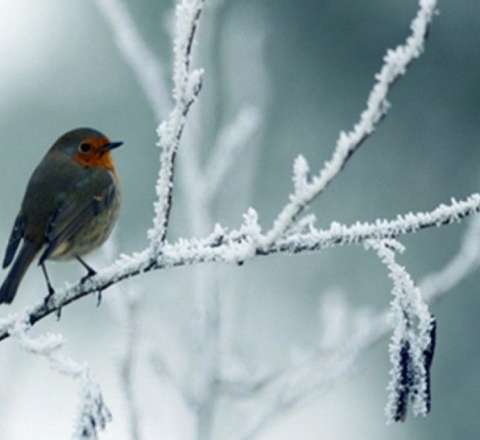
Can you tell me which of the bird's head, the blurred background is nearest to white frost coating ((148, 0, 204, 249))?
the bird's head

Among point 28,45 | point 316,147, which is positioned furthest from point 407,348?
point 28,45

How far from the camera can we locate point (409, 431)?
11.4 m

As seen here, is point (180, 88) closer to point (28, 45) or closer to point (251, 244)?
point (251, 244)

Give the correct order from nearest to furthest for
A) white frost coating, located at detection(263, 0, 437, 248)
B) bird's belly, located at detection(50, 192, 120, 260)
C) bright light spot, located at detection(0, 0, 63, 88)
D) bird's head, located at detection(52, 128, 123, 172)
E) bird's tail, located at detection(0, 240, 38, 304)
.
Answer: white frost coating, located at detection(263, 0, 437, 248), bird's tail, located at detection(0, 240, 38, 304), bird's belly, located at detection(50, 192, 120, 260), bird's head, located at detection(52, 128, 123, 172), bright light spot, located at detection(0, 0, 63, 88)

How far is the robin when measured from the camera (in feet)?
11.5

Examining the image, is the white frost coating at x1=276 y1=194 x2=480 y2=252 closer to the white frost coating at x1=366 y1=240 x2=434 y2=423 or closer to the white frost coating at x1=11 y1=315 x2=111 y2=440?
the white frost coating at x1=366 y1=240 x2=434 y2=423

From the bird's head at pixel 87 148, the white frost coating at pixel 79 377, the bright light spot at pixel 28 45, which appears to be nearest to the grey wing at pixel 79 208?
the bird's head at pixel 87 148

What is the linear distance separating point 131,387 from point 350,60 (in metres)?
10.2

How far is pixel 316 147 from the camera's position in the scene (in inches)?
490

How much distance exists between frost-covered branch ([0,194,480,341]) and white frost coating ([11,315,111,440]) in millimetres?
132

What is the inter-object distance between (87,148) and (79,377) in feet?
7.29

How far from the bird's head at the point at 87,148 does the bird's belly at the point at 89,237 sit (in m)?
0.32

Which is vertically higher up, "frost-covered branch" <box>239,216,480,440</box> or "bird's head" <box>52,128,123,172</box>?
"bird's head" <box>52,128,123,172</box>

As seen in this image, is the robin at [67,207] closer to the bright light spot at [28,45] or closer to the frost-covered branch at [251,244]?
the frost-covered branch at [251,244]
